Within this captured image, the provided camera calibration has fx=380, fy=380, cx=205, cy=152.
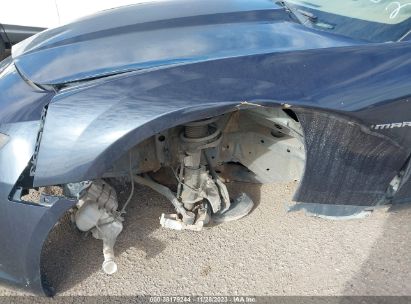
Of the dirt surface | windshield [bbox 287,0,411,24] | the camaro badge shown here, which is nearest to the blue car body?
the camaro badge

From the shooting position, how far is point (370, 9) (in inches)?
89.4

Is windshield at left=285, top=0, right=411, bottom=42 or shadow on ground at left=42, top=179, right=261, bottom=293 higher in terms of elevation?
windshield at left=285, top=0, right=411, bottom=42

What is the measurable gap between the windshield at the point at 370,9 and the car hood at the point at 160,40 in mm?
298

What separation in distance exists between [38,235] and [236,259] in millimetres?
1183

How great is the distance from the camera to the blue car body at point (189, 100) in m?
1.69

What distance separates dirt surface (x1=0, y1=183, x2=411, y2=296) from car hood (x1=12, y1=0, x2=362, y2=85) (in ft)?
3.82

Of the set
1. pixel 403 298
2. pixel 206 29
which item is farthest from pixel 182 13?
pixel 403 298

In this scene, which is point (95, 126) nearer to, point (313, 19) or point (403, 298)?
point (313, 19)

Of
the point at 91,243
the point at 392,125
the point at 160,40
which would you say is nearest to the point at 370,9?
the point at 392,125

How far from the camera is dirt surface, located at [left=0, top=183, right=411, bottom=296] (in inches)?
87.0

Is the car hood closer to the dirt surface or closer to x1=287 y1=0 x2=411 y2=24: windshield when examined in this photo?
x1=287 y1=0 x2=411 y2=24: windshield

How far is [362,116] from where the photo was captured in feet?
6.13

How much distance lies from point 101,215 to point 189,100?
100 cm

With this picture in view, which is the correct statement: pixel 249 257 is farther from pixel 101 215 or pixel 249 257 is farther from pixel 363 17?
pixel 363 17
